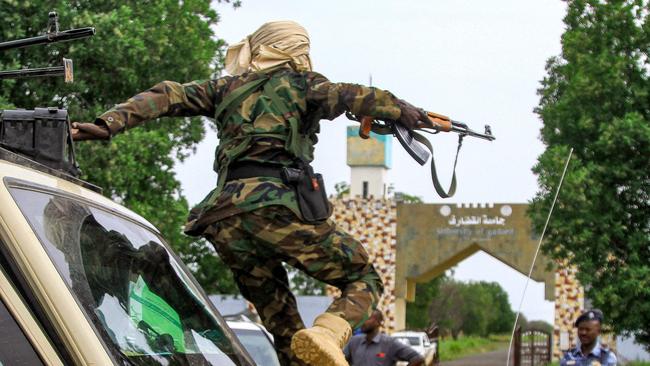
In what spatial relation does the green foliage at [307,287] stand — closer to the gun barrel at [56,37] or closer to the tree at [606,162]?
the tree at [606,162]

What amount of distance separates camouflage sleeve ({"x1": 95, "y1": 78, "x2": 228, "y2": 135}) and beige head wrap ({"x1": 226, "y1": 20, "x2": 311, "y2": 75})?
109 mm

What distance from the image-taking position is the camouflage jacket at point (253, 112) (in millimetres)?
4121

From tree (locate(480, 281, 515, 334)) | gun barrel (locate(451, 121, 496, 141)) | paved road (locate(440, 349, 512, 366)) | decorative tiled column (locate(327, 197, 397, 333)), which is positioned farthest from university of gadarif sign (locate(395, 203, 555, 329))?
tree (locate(480, 281, 515, 334))

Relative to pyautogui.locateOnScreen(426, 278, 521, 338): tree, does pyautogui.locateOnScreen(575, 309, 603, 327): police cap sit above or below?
below

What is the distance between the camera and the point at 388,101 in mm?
4242

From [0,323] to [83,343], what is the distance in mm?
171

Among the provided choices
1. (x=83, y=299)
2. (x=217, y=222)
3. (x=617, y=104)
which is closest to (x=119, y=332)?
(x=83, y=299)

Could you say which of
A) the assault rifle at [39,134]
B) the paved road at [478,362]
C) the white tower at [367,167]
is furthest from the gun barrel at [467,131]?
the white tower at [367,167]

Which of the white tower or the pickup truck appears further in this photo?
the white tower

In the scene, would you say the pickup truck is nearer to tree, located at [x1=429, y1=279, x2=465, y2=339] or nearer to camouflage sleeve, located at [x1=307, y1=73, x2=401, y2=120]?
camouflage sleeve, located at [x1=307, y1=73, x2=401, y2=120]

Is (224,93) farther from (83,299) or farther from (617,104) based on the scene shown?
(617,104)

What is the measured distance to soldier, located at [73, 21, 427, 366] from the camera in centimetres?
407

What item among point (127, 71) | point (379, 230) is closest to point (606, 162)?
point (127, 71)

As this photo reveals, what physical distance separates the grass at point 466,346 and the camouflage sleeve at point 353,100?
64.3m
